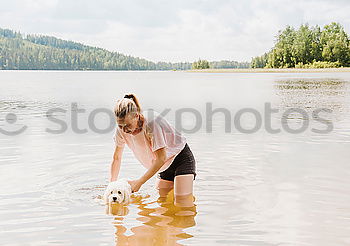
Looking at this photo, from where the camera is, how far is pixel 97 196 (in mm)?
6703

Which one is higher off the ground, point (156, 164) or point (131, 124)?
point (131, 124)

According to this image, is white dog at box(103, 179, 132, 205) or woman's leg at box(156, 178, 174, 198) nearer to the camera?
white dog at box(103, 179, 132, 205)

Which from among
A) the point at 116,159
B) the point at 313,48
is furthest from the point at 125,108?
the point at 313,48

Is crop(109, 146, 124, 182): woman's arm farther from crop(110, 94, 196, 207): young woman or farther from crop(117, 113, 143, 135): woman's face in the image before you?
crop(117, 113, 143, 135): woman's face

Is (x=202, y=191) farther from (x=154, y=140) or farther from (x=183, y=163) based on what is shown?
(x=154, y=140)

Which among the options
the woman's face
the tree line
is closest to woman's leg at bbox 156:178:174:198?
the woman's face

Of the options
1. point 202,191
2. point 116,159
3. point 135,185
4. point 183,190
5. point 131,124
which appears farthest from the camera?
point 202,191

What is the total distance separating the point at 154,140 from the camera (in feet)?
18.5

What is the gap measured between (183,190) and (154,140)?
38.4 inches

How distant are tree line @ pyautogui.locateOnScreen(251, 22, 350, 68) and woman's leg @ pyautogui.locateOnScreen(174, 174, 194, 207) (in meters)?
97.5

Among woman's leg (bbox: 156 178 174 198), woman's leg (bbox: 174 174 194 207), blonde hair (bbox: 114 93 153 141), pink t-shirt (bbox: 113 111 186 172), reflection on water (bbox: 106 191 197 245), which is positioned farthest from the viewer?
woman's leg (bbox: 156 178 174 198)

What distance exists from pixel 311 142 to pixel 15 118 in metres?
9.71

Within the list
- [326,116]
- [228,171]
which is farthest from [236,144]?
[326,116]

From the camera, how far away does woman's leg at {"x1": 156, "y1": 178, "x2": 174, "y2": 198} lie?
6641 mm
